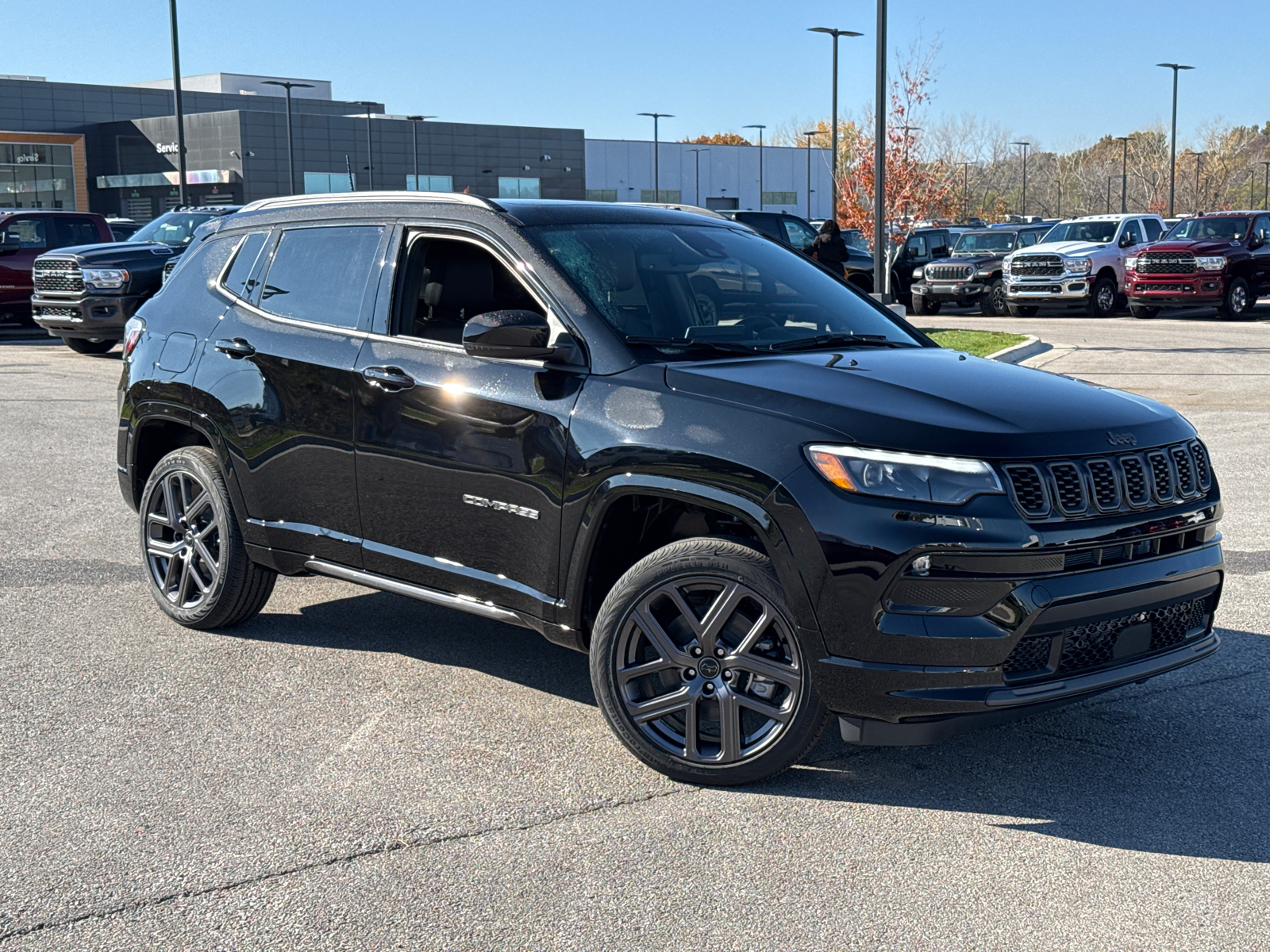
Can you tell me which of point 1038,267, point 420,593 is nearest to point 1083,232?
point 1038,267

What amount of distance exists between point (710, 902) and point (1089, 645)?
4.55 feet

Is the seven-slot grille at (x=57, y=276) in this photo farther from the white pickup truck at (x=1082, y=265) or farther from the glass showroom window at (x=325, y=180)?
the glass showroom window at (x=325, y=180)

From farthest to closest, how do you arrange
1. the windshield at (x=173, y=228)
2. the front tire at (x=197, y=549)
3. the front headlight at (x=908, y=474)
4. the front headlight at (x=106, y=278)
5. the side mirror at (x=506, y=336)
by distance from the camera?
the windshield at (x=173, y=228)
the front headlight at (x=106, y=278)
the front tire at (x=197, y=549)
the side mirror at (x=506, y=336)
the front headlight at (x=908, y=474)

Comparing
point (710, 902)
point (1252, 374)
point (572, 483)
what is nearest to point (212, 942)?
point (710, 902)

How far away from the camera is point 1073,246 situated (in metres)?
28.3

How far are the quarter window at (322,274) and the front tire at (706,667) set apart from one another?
72.2 inches

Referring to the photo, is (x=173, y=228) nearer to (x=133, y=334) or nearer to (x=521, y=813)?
(x=133, y=334)

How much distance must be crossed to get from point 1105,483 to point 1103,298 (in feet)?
85.5

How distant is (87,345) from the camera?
21.2 m

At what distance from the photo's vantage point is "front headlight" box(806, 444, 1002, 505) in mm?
3918

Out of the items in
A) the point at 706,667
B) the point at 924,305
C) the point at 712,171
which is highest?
the point at 712,171

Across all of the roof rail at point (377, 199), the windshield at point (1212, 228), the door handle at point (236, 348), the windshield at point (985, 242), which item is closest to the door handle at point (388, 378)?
the roof rail at point (377, 199)

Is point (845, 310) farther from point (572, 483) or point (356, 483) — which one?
point (356, 483)

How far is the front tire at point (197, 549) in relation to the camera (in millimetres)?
5996
